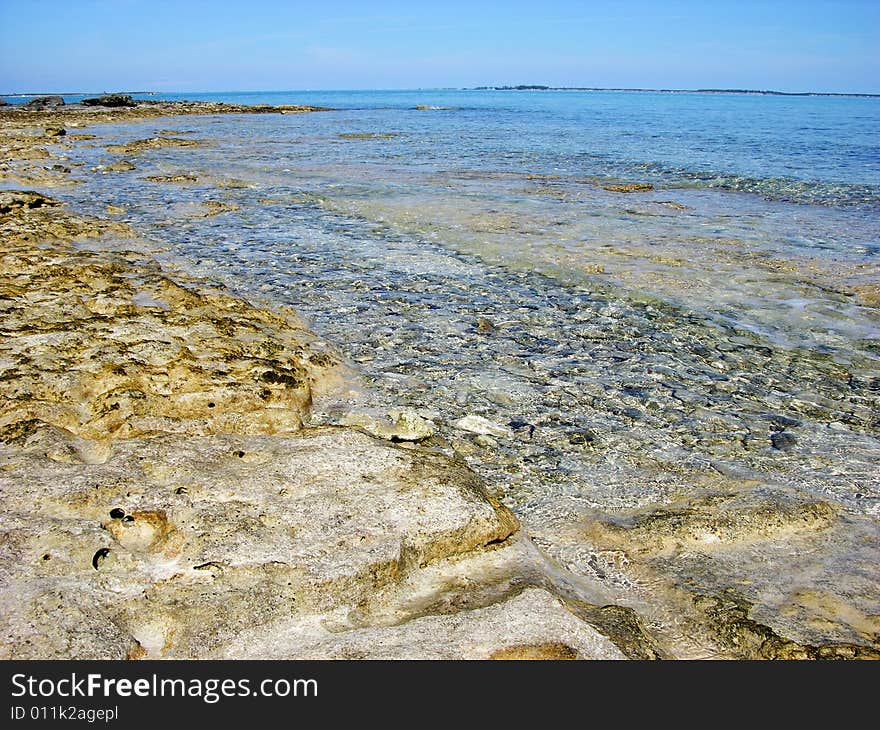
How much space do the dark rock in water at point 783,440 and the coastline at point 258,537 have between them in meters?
0.78

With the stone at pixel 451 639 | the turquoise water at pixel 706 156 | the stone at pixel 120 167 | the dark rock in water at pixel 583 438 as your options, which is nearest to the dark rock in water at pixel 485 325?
the dark rock in water at pixel 583 438

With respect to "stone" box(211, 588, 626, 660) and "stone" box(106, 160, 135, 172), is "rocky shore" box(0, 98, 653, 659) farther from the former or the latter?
"stone" box(106, 160, 135, 172)

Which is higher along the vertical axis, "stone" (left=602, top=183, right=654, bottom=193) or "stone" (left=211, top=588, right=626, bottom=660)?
"stone" (left=602, top=183, right=654, bottom=193)

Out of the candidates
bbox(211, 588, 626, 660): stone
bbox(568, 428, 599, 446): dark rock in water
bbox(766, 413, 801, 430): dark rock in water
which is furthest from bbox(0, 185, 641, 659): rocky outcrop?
bbox(766, 413, 801, 430): dark rock in water

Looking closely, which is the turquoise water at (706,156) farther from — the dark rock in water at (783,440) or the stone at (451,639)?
the stone at (451,639)

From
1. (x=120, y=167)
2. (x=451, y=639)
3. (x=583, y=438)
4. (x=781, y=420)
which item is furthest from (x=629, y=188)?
(x=451, y=639)

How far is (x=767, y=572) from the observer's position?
3.20m

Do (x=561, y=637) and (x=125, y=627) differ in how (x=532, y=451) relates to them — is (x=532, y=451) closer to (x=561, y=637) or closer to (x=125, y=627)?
(x=561, y=637)

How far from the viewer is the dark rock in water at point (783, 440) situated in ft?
14.2

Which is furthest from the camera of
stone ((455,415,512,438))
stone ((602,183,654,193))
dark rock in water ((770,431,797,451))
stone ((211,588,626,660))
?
stone ((602,183,654,193))

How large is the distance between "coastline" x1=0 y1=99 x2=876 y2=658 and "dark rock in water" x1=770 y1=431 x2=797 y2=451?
2.56 ft

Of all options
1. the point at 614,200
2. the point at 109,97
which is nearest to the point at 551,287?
the point at 614,200

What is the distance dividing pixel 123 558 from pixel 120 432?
137 centimetres

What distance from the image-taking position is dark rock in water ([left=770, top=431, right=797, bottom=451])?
4.32 meters
